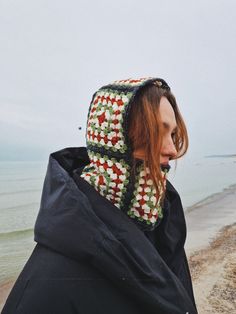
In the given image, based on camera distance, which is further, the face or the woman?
the face

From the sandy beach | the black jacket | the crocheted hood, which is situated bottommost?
the sandy beach

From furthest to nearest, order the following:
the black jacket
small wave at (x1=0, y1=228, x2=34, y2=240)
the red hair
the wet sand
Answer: small wave at (x1=0, y1=228, x2=34, y2=240), the wet sand, the red hair, the black jacket

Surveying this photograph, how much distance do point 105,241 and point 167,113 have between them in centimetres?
59

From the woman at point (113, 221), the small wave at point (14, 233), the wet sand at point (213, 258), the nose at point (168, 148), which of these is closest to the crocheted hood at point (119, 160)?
the woman at point (113, 221)

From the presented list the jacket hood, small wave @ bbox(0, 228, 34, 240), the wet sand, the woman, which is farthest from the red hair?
small wave @ bbox(0, 228, 34, 240)

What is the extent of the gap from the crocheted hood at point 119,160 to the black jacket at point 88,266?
3.1 inches

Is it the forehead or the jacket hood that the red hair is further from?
the jacket hood

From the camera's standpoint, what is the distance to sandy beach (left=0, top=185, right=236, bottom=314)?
574 centimetres

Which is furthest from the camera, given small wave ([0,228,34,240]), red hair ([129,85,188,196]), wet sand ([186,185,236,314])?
small wave ([0,228,34,240])

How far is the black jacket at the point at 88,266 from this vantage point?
4.04 ft

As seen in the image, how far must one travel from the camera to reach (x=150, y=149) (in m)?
1.43

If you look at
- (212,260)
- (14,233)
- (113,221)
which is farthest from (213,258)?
(14,233)

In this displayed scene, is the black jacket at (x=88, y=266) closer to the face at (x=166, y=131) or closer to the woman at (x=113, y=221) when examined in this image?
the woman at (x=113, y=221)

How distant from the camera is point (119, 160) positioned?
57.1 inches
